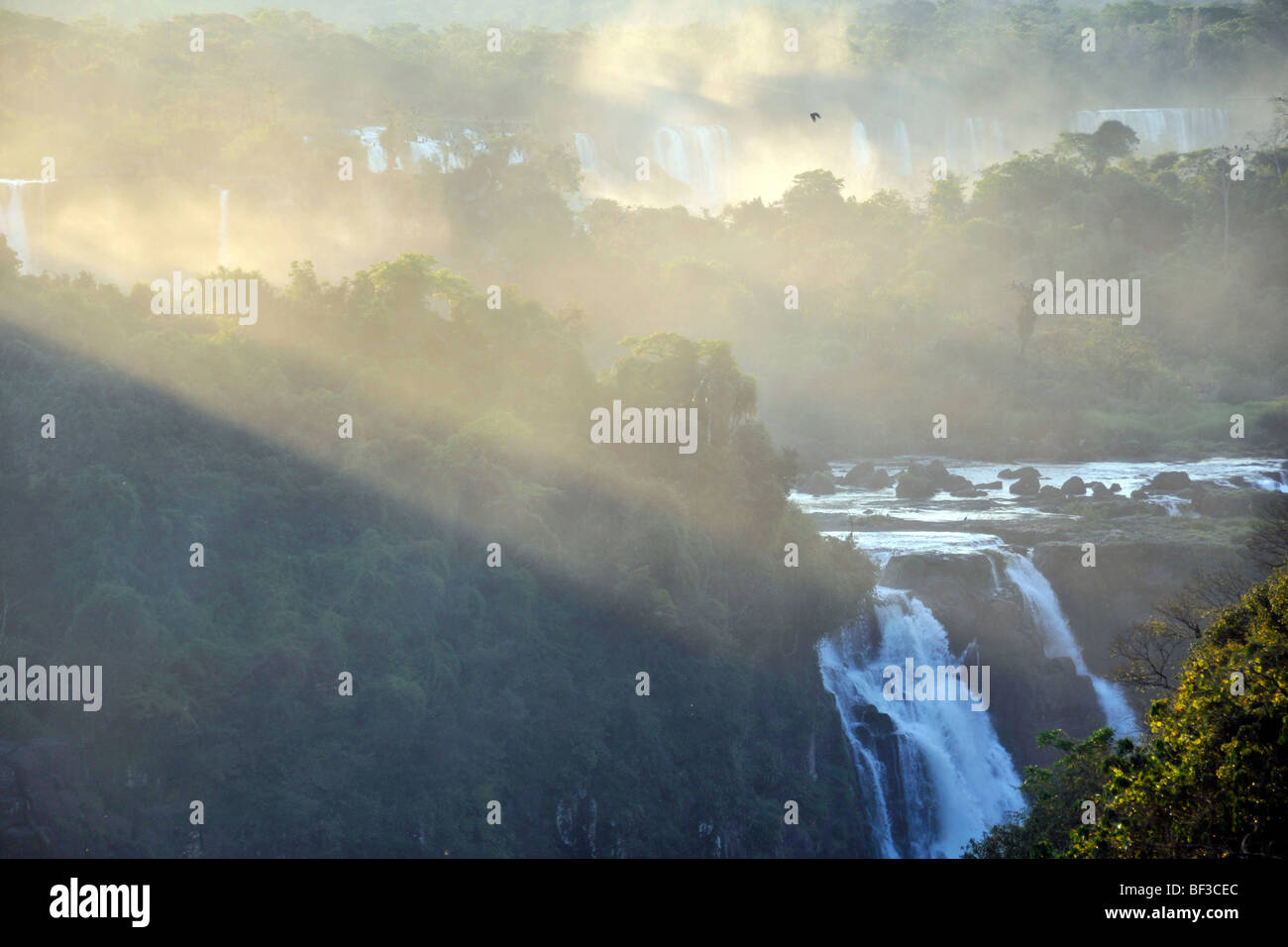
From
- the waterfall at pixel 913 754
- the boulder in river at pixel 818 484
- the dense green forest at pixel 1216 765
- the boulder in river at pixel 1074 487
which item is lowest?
the waterfall at pixel 913 754

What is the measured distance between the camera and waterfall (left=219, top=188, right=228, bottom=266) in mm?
49541

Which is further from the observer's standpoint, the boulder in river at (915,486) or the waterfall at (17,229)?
the boulder in river at (915,486)

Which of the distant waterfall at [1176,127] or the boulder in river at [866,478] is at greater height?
the distant waterfall at [1176,127]

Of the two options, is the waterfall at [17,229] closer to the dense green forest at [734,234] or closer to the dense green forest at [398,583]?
the dense green forest at [734,234]

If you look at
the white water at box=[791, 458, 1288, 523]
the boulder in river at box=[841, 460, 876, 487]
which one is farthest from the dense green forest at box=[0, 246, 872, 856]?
the boulder in river at box=[841, 460, 876, 487]

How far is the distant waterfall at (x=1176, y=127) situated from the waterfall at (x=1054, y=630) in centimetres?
8943

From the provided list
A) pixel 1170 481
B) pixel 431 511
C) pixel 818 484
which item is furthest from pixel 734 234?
pixel 431 511

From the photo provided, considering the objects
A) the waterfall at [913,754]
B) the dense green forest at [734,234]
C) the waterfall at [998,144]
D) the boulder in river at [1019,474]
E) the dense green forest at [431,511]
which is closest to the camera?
the dense green forest at [431,511]

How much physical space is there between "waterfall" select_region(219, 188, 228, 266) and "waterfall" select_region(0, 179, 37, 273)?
7342 mm

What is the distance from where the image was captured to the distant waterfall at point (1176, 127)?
11688cm

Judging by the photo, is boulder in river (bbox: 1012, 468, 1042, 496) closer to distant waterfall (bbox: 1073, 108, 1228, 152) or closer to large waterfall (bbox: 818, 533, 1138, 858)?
large waterfall (bbox: 818, 533, 1138, 858)

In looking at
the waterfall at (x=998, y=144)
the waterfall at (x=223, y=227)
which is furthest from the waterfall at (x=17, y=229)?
the waterfall at (x=998, y=144)

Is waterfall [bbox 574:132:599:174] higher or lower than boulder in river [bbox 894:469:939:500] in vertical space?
higher
